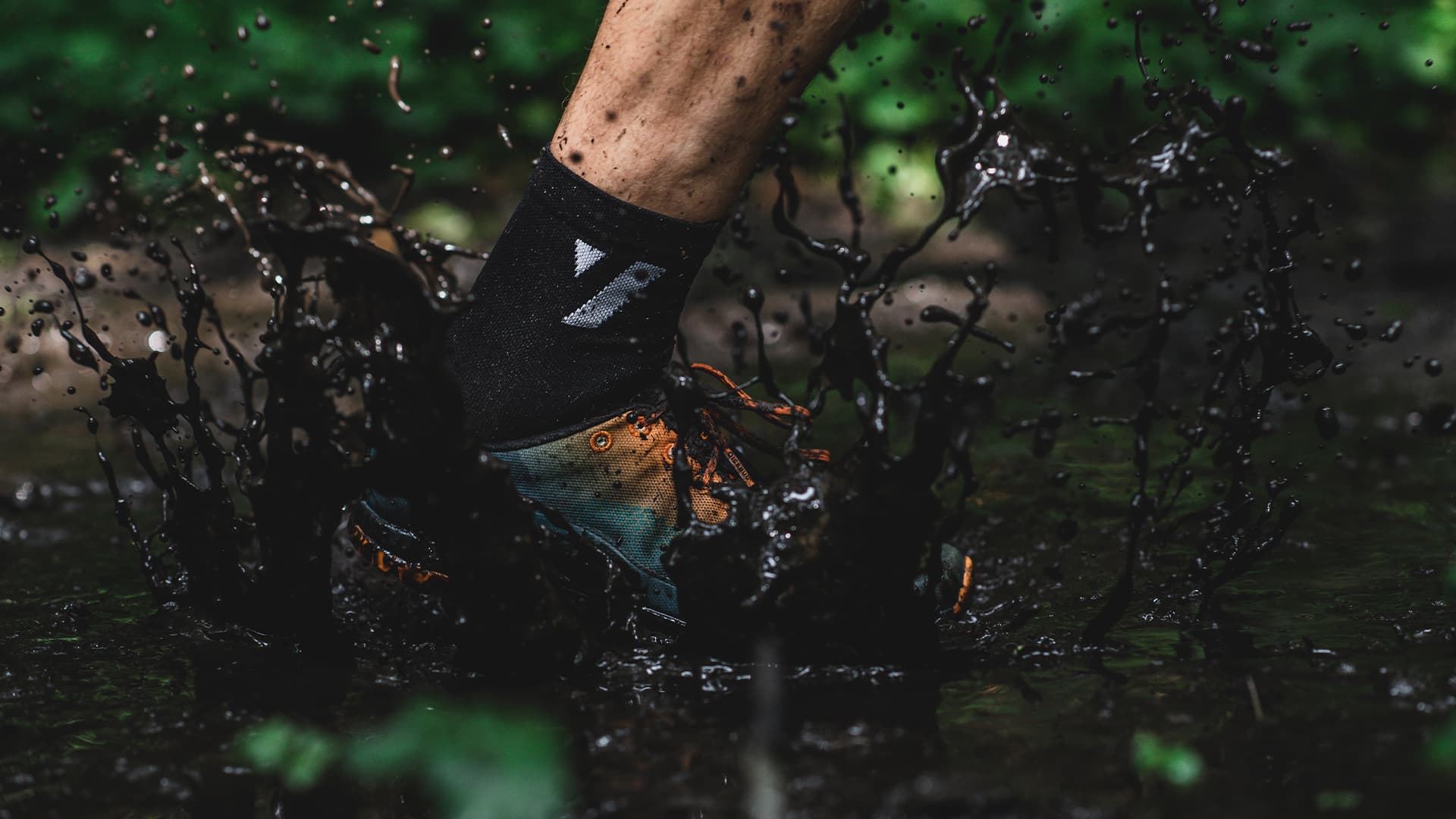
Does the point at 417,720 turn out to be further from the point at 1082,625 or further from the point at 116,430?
the point at 116,430

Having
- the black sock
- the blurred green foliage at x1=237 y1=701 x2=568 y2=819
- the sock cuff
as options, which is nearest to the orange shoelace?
the black sock

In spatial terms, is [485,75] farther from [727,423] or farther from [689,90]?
[689,90]

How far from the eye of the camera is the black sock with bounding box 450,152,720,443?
63.8 inches

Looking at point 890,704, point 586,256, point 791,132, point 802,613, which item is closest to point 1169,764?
point 890,704

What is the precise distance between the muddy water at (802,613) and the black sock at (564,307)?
10cm

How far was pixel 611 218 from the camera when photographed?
160 centimetres

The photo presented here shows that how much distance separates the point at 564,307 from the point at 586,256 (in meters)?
0.08

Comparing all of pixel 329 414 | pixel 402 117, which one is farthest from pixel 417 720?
pixel 402 117

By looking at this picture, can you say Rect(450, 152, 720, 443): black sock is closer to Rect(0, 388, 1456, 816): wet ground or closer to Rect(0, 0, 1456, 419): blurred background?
Rect(0, 388, 1456, 816): wet ground

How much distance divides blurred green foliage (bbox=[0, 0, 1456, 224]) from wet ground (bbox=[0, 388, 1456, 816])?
341cm

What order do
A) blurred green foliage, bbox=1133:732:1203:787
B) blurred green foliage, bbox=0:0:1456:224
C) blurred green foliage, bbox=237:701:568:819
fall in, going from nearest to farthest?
blurred green foliage, bbox=237:701:568:819
blurred green foliage, bbox=1133:732:1203:787
blurred green foliage, bbox=0:0:1456:224

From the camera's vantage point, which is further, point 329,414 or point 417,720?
point 329,414

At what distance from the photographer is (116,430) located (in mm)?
3238

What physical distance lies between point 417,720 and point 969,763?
0.53 meters
